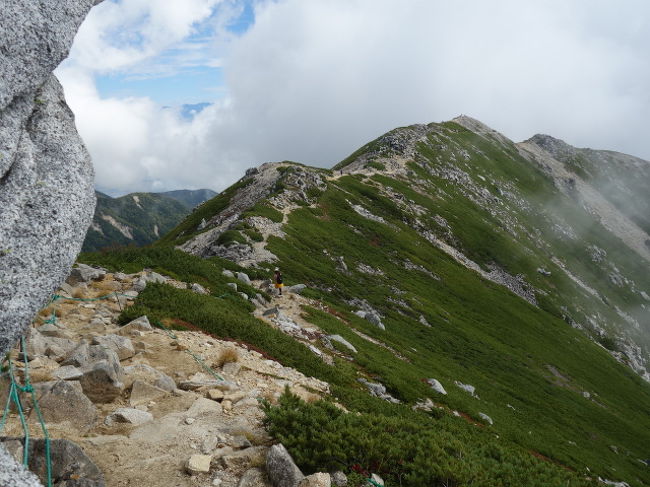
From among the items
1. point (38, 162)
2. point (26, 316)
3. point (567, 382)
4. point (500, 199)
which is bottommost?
point (567, 382)

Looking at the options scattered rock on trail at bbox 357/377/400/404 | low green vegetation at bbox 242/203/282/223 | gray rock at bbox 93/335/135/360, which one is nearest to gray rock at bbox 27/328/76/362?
gray rock at bbox 93/335/135/360

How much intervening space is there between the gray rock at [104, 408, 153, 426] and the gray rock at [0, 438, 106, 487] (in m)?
2.16

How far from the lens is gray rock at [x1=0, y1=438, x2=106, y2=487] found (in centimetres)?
735

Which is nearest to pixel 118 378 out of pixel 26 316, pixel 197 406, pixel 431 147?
pixel 197 406

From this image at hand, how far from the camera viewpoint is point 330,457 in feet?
30.7

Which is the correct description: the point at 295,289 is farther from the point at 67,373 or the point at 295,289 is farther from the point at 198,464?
the point at 198,464

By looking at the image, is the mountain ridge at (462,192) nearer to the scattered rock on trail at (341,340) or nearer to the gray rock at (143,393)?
the scattered rock on trail at (341,340)

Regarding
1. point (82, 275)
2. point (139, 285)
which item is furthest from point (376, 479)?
point (82, 275)

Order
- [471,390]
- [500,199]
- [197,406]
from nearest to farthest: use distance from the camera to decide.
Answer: [197,406], [471,390], [500,199]

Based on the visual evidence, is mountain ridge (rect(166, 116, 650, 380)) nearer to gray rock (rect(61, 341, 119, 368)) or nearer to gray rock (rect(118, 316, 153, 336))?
gray rock (rect(118, 316, 153, 336))

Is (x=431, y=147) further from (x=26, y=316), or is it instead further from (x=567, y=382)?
(x=26, y=316)

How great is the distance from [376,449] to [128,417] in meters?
6.25

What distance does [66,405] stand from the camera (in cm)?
959

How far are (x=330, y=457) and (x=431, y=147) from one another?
145 metres
